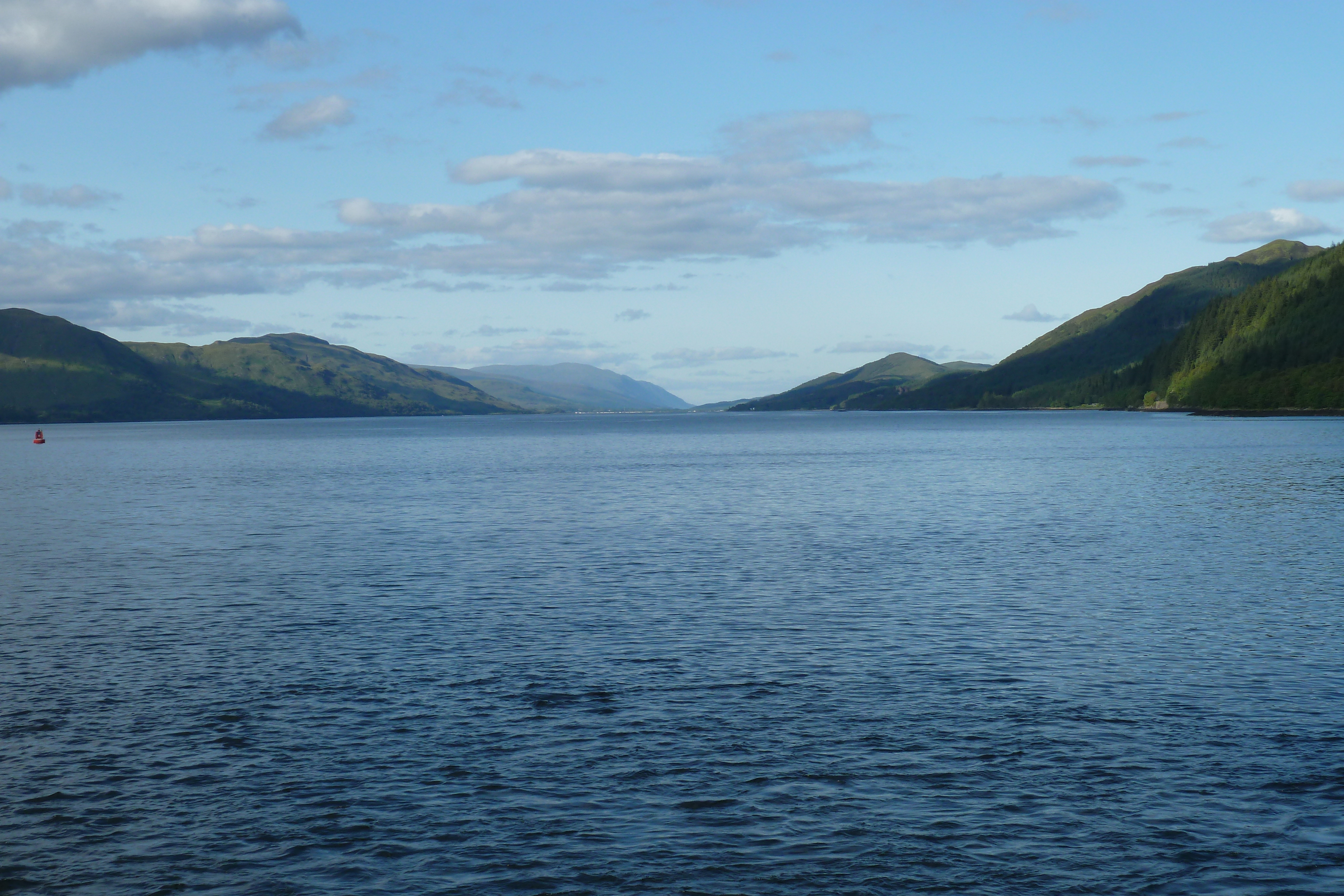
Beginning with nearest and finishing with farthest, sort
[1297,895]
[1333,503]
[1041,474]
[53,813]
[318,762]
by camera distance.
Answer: [1297,895] < [53,813] < [318,762] < [1333,503] < [1041,474]

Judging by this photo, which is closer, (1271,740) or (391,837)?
(391,837)

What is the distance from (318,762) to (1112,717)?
61.0 feet

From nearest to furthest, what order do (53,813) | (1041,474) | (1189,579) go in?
(53,813), (1189,579), (1041,474)

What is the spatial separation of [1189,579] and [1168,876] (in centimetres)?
3304

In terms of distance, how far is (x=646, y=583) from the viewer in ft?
155

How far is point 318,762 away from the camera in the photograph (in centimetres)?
2345

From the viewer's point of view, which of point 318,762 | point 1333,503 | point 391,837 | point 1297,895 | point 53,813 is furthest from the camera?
point 1333,503

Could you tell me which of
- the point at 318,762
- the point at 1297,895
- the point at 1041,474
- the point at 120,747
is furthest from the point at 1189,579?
the point at 1041,474

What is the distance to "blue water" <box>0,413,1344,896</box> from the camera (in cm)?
1842

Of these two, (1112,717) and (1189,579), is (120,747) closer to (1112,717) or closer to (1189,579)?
(1112,717)

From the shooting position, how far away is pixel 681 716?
Answer: 26547 mm

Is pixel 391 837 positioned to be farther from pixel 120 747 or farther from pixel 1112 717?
pixel 1112 717

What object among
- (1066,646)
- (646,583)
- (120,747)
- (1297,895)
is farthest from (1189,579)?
(120,747)

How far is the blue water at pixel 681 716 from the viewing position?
60.4 feet
